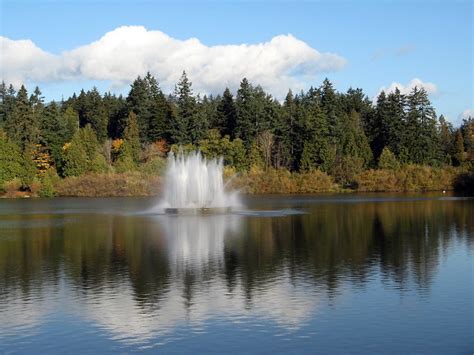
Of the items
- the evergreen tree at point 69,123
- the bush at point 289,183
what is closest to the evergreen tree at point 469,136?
the bush at point 289,183

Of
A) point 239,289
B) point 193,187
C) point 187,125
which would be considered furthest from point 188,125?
point 239,289

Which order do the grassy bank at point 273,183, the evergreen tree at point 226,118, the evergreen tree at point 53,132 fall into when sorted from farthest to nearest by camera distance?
the evergreen tree at point 226,118, the evergreen tree at point 53,132, the grassy bank at point 273,183

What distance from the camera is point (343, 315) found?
22.3 m

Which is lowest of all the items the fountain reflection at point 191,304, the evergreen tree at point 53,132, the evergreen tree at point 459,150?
the fountain reflection at point 191,304

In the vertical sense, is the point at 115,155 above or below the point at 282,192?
above

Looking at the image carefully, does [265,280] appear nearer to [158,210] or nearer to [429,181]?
[158,210]

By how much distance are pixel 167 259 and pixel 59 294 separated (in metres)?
9.09

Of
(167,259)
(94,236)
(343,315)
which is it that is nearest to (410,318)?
(343,315)

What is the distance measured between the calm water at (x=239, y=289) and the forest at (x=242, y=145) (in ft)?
221

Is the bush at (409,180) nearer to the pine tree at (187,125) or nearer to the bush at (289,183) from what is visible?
the bush at (289,183)

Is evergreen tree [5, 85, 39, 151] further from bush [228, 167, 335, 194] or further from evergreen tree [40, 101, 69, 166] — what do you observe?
bush [228, 167, 335, 194]

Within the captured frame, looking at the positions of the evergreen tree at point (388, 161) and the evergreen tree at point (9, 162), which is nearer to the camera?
the evergreen tree at point (9, 162)

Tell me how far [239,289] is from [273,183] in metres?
92.0

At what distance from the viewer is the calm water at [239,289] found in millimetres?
19781
